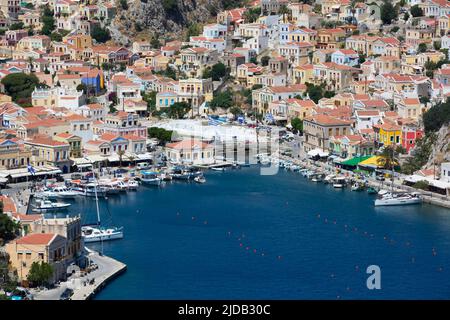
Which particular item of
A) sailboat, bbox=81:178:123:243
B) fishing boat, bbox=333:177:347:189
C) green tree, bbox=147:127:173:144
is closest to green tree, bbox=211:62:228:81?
green tree, bbox=147:127:173:144

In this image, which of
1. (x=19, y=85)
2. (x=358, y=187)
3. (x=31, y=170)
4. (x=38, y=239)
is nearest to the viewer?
(x=38, y=239)

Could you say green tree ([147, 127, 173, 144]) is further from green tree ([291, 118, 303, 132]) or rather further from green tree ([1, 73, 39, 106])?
green tree ([1, 73, 39, 106])

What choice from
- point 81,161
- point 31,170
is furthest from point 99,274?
point 81,161

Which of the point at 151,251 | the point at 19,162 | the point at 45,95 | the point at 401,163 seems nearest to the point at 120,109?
the point at 45,95

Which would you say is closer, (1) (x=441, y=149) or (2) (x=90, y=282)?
(2) (x=90, y=282)

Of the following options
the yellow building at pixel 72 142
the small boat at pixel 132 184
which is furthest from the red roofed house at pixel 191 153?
the small boat at pixel 132 184

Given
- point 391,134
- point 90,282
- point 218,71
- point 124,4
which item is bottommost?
point 391,134

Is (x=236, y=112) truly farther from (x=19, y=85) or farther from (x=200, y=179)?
(x=200, y=179)
